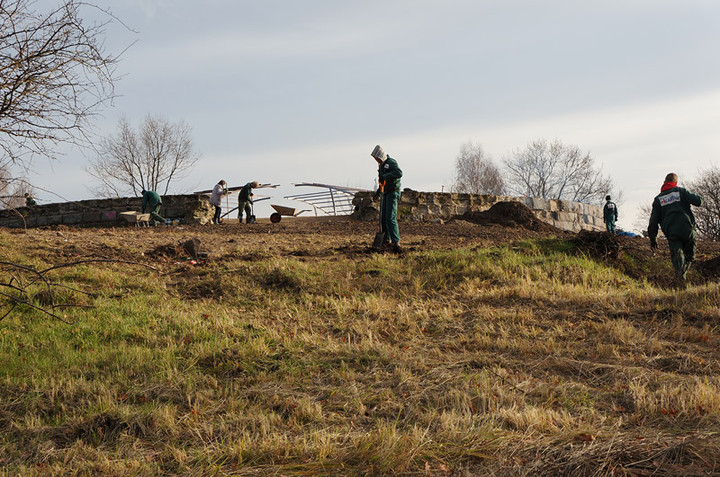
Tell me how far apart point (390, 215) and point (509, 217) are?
27.3ft

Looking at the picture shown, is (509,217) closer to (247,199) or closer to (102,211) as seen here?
(247,199)

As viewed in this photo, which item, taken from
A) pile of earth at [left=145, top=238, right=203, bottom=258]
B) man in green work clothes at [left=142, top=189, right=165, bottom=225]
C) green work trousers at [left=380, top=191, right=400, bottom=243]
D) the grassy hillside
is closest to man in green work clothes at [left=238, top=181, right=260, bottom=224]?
man in green work clothes at [left=142, top=189, right=165, bottom=225]

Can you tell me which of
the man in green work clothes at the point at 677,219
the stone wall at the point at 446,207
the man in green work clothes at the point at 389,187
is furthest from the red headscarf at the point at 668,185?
the stone wall at the point at 446,207

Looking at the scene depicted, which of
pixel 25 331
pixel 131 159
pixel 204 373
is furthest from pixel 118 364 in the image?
pixel 131 159

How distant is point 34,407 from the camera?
4180mm

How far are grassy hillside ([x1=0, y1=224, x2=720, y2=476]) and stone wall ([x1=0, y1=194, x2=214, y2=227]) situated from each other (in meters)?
10.4

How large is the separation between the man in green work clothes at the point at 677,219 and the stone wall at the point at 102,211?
47.4ft

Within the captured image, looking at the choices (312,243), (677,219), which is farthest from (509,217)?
(677,219)

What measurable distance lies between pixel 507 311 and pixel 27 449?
5.14 meters

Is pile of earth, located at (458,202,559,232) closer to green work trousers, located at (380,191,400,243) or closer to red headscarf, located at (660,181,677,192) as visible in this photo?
green work trousers, located at (380,191,400,243)

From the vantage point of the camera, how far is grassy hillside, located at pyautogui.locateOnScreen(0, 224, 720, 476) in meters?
3.17

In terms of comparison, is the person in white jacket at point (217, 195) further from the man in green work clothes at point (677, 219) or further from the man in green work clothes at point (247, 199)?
the man in green work clothes at point (677, 219)

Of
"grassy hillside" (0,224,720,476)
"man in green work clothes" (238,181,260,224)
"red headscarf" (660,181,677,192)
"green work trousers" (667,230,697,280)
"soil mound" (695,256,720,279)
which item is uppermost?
"man in green work clothes" (238,181,260,224)

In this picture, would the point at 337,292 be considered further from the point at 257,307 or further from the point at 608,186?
the point at 608,186
